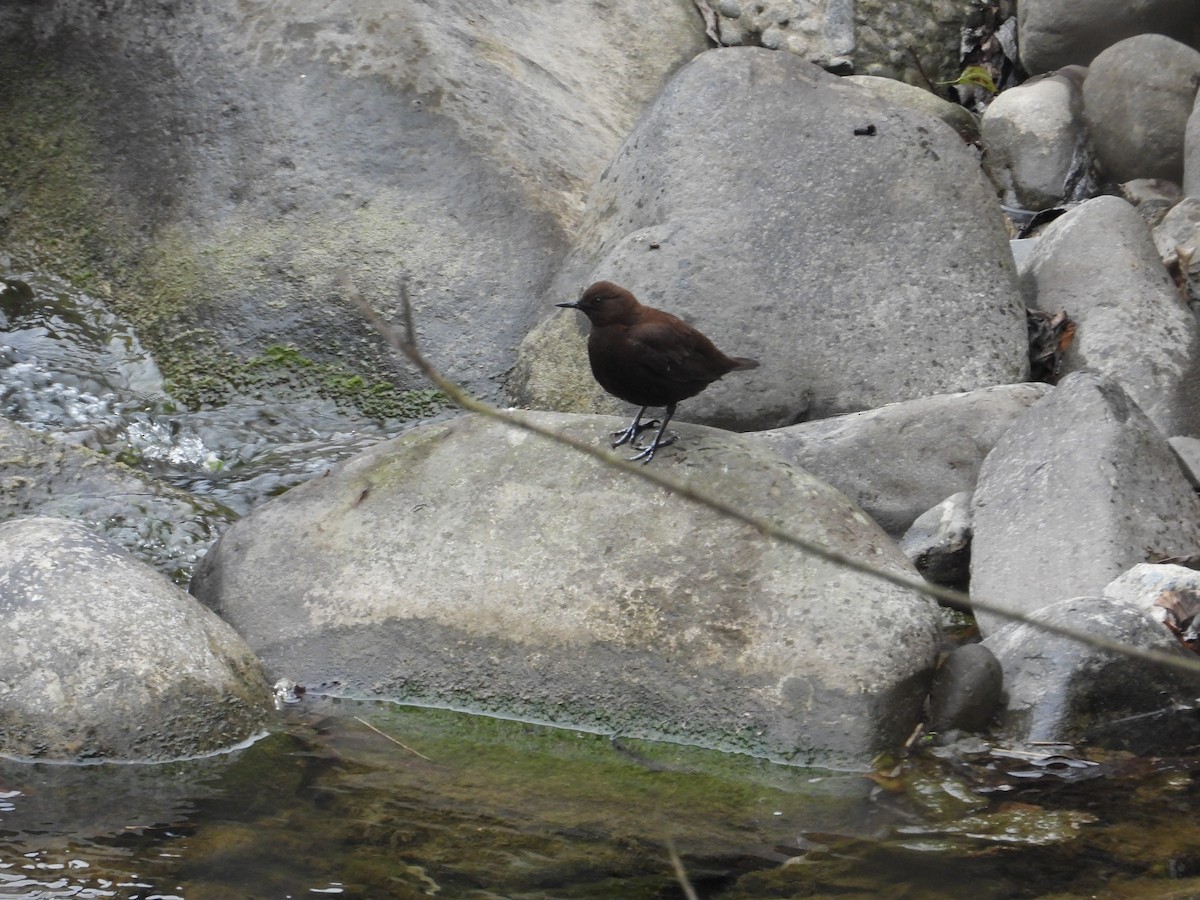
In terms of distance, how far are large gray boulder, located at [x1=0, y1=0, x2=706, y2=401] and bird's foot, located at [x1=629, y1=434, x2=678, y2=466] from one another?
2.30m

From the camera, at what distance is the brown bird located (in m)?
5.16

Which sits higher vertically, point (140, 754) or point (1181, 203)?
point (1181, 203)

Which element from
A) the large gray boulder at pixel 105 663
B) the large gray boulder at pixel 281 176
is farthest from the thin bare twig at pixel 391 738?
the large gray boulder at pixel 281 176

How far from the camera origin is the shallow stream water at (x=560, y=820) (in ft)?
12.0

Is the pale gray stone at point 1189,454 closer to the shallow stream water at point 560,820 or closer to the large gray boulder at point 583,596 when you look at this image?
the large gray boulder at point 583,596

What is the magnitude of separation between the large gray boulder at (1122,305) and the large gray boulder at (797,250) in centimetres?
39

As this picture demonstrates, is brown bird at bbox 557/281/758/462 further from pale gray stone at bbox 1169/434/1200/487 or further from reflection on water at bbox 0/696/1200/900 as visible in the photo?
pale gray stone at bbox 1169/434/1200/487

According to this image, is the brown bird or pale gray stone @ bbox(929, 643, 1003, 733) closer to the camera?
pale gray stone @ bbox(929, 643, 1003, 733)

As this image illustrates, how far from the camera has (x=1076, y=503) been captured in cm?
546

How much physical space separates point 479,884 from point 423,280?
14.8ft

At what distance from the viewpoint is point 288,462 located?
6.88 meters

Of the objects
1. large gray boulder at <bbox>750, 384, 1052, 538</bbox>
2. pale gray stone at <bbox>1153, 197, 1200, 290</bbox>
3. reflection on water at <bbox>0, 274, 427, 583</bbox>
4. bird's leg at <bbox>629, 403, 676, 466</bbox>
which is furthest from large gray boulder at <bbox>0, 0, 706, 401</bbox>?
pale gray stone at <bbox>1153, 197, 1200, 290</bbox>

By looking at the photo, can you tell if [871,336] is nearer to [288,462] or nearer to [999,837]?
[288,462]

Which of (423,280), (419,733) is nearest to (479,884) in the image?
(419,733)
